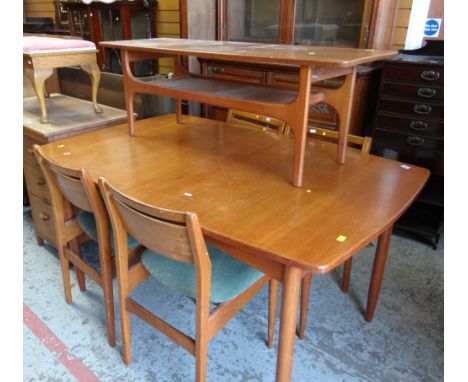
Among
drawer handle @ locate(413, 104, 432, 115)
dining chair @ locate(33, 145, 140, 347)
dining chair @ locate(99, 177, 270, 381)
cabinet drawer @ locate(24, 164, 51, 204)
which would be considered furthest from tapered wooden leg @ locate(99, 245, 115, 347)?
drawer handle @ locate(413, 104, 432, 115)

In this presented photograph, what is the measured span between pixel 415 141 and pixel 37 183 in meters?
2.20

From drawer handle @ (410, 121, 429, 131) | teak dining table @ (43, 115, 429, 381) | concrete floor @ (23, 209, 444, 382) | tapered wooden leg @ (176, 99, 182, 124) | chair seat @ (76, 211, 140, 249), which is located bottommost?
concrete floor @ (23, 209, 444, 382)

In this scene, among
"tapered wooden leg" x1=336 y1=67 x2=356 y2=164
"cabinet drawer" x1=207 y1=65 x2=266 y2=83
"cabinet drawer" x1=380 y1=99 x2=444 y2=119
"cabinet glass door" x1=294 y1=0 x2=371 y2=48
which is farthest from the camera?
"cabinet drawer" x1=207 y1=65 x2=266 y2=83

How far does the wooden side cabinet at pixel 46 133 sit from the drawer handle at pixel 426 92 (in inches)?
68.1

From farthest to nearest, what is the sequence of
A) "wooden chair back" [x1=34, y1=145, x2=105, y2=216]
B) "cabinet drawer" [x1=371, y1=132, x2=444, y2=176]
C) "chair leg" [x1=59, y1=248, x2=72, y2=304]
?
"cabinet drawer" [x1=371, y1=132, x2=444, y2=176] → "chair leg" [x1=59, y1=248, x2=72, y2=304] → "wooden chair back" [x1=34, y1=145, x2=105, y2=216]

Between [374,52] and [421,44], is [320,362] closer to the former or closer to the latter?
[374,52]

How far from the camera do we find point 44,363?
1.61 m

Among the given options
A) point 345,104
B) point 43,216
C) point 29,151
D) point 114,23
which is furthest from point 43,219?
point 114,23

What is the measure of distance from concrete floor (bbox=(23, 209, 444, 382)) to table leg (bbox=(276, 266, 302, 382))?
0.43m

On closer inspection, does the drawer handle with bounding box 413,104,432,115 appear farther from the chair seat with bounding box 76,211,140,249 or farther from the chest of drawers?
the chair seat with bounding box 76,211,140,249

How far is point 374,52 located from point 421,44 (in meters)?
1.31

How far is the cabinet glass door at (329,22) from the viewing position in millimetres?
2623

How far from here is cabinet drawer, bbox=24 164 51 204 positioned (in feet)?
6.93

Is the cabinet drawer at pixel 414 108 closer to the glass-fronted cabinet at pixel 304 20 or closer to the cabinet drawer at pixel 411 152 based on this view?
the cabinet drawer at pixel 411 152
